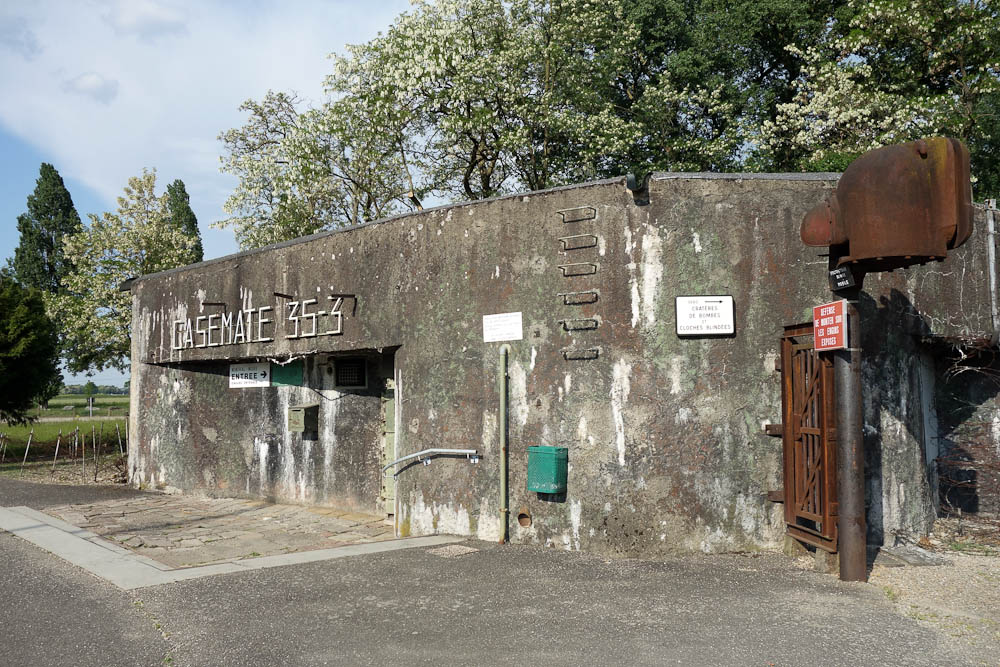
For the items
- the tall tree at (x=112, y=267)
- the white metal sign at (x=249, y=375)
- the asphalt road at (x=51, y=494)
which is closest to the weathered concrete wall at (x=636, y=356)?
the white metal sign at (x=249, y=375)

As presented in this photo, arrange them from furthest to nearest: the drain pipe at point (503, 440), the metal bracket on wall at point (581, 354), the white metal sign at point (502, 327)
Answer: the white metal sign at point (502, 327) → the drain pipe at point (503, 440) → the metal bracket on wall at point (581, 354)

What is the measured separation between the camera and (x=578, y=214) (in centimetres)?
800

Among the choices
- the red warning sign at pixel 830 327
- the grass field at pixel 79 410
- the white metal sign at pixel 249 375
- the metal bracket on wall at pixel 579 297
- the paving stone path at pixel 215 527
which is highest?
the metal bracket on wall at pixel 579 297

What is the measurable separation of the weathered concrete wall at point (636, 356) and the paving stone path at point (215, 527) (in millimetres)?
1224

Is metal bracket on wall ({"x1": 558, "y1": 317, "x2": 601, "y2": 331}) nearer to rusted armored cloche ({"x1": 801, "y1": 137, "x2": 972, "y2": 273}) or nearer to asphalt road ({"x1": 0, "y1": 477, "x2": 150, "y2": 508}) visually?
rusted armored cloche ({"x1": 801, "y1": 137, "x2": 972, "y2": 273})

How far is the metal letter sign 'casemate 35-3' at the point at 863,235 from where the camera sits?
19.4 feet

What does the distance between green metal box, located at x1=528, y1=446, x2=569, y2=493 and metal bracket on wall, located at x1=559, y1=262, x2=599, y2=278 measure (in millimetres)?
1821

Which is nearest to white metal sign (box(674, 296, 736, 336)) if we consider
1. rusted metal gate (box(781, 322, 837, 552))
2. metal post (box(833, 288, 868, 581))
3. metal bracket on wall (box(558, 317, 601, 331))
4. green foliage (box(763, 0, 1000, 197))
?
rusted metal gate (box(781, 322, 837, 552))

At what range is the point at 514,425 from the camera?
828 cm

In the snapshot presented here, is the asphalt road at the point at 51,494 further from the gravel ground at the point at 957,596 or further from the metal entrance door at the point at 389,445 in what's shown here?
the gravel ground at the point at 957,596

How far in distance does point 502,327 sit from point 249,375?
6.42 m

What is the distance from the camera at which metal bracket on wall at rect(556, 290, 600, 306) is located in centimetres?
788

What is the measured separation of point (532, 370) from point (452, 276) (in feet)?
5.07

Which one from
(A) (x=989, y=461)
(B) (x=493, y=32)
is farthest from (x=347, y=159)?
(A) (x=989, y=461)
